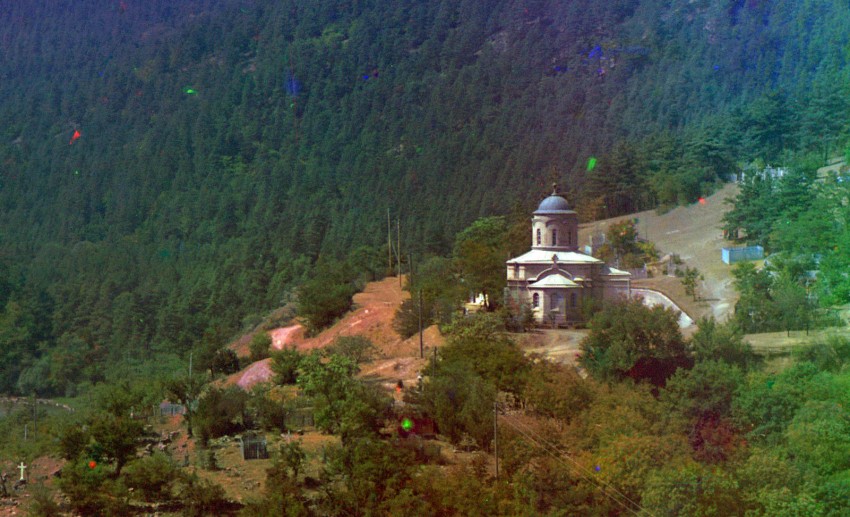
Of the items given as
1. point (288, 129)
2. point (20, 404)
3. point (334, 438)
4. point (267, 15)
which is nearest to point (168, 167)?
point (288, 129)

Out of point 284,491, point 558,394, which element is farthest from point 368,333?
point 284,491

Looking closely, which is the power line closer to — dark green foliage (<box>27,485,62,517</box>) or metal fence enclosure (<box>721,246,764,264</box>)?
dark green foliage (<box>27,485,62,517</box>)

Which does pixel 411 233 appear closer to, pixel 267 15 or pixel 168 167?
pixel 168 167

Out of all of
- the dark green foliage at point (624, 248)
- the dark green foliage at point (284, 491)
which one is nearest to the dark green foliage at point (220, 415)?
the dark green foliage at point (284, 491)

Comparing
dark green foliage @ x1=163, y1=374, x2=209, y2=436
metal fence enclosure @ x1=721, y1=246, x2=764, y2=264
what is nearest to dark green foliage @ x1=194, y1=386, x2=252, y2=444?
dark green foliage @ x1=163, y1=374, x2=209, y2=436

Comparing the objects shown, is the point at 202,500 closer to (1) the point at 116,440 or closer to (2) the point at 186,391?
(1) the point at 116,440
